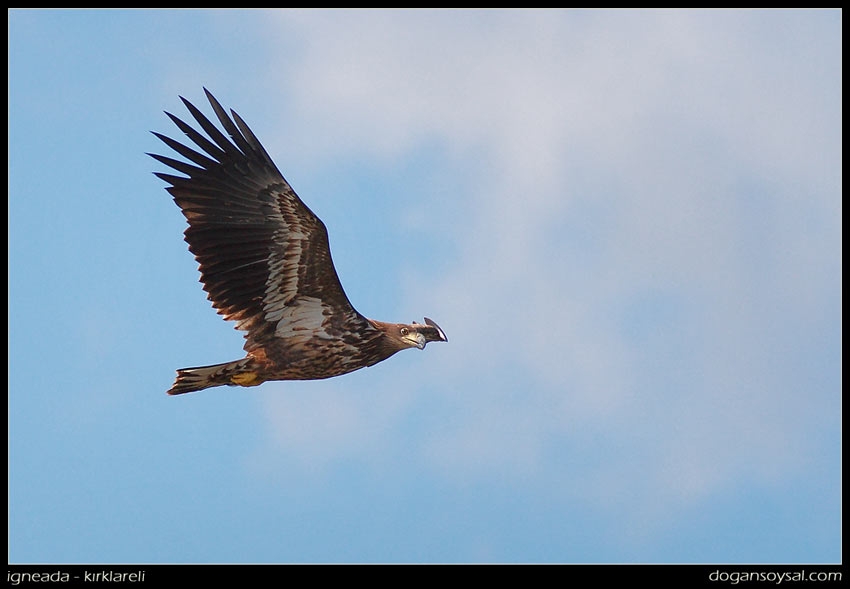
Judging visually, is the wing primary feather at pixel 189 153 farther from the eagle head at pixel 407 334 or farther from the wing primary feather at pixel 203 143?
the eagle head at pixel 407 334

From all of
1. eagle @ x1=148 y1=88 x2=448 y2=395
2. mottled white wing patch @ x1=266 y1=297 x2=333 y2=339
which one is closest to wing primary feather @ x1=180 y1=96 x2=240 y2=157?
eagle @ x1=148 y1=88 x2=448 y2=395

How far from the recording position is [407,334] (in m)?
12.5

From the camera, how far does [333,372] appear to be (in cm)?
1232

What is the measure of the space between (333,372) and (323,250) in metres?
1.56

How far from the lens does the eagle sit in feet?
39.3

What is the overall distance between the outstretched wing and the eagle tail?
11.6 inches

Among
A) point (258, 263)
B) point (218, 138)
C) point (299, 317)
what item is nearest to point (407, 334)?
point (299, 317)

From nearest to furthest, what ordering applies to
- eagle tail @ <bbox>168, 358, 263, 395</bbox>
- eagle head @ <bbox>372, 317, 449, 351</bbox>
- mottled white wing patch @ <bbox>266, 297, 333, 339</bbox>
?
1. eagle tail @ <bbox>168, 358, 263, 395</bbox>
2. mottled white wing patch @ <bbox>266, 297, 333, 339</bbox>
3. eagle head @ <bbox>372, 317, 449, 351</bbox>

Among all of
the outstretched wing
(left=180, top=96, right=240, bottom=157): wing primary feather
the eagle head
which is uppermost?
(left=180, top=96, right=240, bottom=157): wing primary feather

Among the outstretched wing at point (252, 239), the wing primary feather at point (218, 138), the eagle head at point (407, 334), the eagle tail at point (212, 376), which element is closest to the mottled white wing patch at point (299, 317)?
the outstretched wing at point (252, 239)

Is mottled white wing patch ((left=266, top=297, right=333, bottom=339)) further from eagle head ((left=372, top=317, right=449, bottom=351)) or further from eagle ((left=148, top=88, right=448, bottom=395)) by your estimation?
eagle head ((left=372, top=317, right=449, bottom=351))

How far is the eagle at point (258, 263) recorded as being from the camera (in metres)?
12.0

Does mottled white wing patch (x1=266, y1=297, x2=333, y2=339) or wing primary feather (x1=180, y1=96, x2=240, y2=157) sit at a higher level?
wing primary feather (x1=180, y1=96, x2=240, y2=157)
